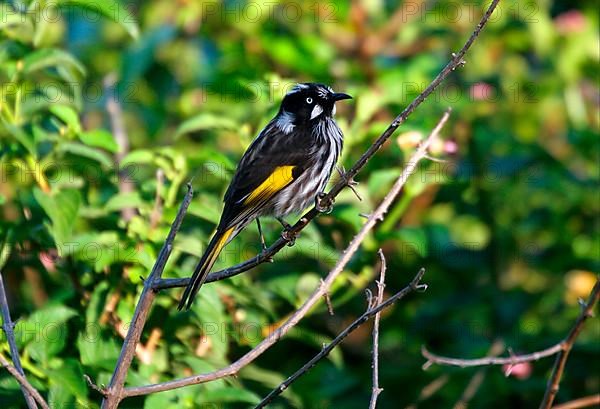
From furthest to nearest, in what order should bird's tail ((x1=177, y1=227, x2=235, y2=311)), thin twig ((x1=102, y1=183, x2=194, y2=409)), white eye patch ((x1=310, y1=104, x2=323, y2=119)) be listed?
white eye patch ((x1=310, y1=104, x2=323, y2=119))
bird's tail ((x1=177, y1=227, x2=235, y2=311))
thin twig ((x1=102, y1=183, x2=194, y2=409))

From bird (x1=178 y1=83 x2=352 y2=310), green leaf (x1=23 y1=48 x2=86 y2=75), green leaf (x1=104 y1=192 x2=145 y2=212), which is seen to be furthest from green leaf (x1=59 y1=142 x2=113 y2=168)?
bird (x1=178 y1=83 x2=352 y2=310)

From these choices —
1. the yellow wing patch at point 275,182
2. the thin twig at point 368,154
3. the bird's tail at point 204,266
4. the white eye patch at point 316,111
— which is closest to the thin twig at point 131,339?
the thin twig at point 368,154

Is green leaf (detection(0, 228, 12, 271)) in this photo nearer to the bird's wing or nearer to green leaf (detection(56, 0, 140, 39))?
the bird's wing

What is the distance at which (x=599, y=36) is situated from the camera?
7.29 m

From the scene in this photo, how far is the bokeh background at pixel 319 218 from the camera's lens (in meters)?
4.19

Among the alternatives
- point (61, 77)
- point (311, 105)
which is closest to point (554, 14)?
point (311, 105)

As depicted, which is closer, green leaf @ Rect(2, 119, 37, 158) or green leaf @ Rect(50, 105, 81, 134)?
green leaf @ Rect(2, 119, 37, 158)

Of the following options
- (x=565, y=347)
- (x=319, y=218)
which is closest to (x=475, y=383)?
(x=319, y=218)

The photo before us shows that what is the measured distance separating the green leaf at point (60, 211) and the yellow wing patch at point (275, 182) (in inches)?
30.4

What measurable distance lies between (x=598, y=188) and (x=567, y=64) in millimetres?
1312

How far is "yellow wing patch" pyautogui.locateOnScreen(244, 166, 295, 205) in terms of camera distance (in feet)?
14.0

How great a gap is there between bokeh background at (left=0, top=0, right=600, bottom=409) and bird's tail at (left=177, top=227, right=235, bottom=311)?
0.32 meters

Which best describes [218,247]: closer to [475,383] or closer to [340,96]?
[340,96]

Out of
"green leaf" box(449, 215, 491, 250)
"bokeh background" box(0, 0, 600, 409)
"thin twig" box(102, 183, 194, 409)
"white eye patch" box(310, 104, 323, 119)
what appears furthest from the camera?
"green leaf" box(449, 215, 491, 250)
